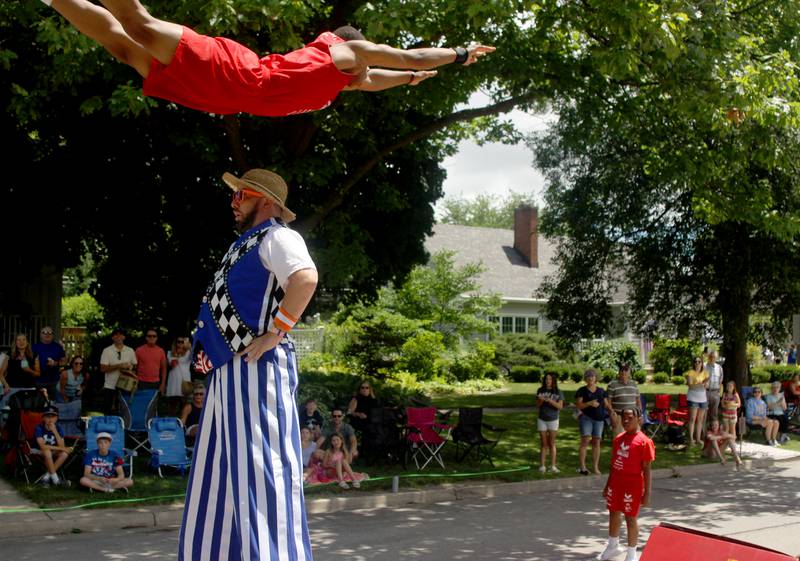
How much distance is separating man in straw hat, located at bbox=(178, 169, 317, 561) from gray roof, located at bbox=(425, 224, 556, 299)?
146 ft

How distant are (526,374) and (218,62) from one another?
37378 mm

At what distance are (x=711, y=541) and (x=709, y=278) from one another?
20.2 meters

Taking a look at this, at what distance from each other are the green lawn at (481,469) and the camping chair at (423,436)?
8.8 inches

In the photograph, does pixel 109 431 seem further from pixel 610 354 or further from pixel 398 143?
pixel 610 354

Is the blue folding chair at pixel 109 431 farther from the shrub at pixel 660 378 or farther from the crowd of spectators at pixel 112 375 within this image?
the shrub at pixel 660 378

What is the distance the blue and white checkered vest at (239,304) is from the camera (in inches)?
156

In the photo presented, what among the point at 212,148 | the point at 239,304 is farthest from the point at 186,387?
the point at 239,304

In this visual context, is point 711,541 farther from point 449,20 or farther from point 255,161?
point 255,161

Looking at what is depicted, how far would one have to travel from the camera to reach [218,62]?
10.5 feet

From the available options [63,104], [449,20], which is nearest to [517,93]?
[449,20]

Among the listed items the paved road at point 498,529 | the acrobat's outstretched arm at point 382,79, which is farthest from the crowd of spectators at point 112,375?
the acrobat's outstretched arm at point 382,79

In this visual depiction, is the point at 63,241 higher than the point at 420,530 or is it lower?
higher

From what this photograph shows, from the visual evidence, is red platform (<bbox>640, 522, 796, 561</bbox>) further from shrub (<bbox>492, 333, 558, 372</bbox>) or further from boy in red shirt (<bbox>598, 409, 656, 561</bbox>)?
shrub (<bbox>492, 333, 558, 372</bbox>)

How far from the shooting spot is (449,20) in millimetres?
12391
